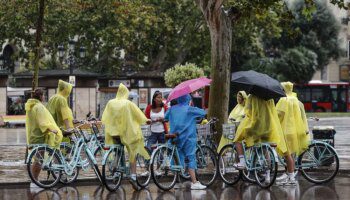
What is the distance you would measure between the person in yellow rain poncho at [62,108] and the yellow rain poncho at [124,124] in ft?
5.11

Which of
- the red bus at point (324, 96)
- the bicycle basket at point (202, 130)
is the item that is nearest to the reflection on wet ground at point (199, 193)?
the bicycle basket at point (202, 130)

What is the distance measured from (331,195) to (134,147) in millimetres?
3209

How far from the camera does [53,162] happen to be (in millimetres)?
14391

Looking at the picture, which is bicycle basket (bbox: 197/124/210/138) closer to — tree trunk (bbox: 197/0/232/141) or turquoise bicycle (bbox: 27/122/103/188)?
turquoise bicycle (bbox: 27/122/103/188)

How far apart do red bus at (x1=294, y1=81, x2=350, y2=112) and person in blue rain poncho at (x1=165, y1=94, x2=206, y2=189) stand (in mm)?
52717

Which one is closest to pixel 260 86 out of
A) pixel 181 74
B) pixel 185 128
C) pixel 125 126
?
pixel 185 128

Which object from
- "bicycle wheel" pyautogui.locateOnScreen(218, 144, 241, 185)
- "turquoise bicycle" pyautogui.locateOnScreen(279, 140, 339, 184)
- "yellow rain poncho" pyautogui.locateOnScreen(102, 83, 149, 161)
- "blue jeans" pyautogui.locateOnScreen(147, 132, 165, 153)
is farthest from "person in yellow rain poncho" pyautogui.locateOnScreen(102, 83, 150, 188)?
"turquoise bicycle" pyautogui.locateOnScreen(279, 140, 339, 184)

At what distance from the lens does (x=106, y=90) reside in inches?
1781

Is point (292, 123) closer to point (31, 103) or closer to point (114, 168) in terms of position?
point (114, 168)

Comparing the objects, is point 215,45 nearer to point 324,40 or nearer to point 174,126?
point 174,126

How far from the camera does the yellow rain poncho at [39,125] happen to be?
47.6ft

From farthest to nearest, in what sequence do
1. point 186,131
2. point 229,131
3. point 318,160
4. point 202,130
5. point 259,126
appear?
1. point 202,130
2. point 229,131
3. point 318,160
4. point 259,126
5. point 186,131

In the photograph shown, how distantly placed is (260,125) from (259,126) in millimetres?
25

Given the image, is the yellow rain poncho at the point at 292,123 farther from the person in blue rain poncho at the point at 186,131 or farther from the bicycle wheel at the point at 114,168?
the bicycle wheel at the point at 114,168
